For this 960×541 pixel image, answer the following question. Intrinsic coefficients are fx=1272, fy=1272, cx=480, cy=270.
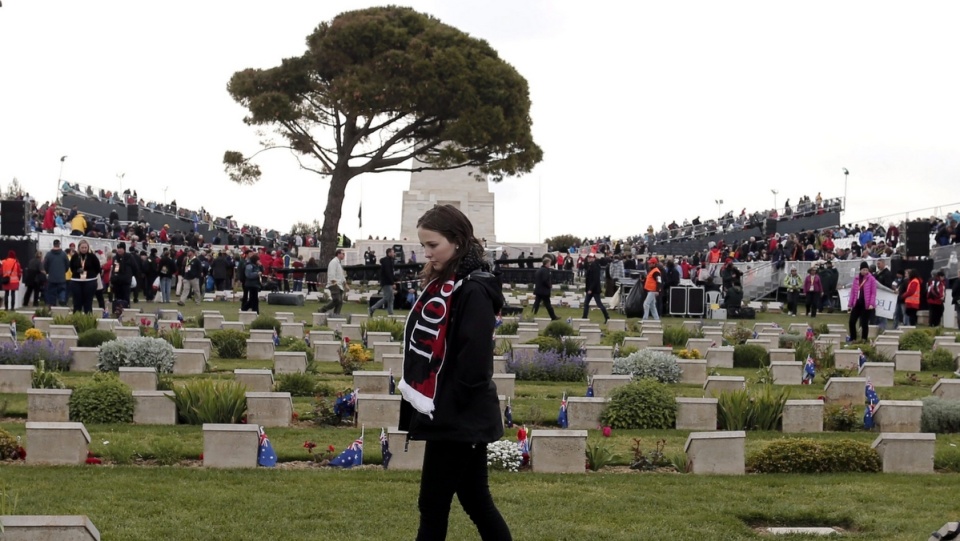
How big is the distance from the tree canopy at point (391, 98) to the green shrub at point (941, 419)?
99.3 ft

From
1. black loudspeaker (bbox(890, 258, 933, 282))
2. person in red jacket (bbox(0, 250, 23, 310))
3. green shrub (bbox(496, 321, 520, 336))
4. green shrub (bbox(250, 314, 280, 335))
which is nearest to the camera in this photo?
green shrub (bbox(250, 314, 280, 335))

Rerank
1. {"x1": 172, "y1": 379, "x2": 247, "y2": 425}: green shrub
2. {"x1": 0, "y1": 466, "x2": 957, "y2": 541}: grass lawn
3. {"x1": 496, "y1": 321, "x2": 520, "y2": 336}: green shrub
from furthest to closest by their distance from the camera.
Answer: {"x1": 496, "y1": 321, "x2": 520, "y2": 336}: green shrub < {"x1": 172, "y1": 379, "x2": 247, "y2": 425}: green shrub < {"x1": 0, "y1": 466, "x2": 957, "y2": 541}: grass lawn

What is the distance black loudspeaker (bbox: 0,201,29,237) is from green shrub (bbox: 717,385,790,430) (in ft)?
74.9

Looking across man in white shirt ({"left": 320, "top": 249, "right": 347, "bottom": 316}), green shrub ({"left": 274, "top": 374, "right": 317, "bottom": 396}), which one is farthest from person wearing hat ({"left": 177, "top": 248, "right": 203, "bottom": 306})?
green shrub ({"left": 274, "top": 374, "right": 317, "bottom": 396})

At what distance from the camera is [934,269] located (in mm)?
32875

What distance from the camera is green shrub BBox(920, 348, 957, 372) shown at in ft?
59.1

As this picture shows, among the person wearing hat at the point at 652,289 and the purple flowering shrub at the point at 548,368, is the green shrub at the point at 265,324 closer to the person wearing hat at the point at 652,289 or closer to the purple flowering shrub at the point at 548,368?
the purple flowering shrub at the point at 548,368

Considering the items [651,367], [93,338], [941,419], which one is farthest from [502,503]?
[93,338]

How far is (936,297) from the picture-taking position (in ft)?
92.1

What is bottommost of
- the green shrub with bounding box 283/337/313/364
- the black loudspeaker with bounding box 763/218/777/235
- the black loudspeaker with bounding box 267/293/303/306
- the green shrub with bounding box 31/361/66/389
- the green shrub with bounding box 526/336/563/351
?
the green shrub with bounding box 31/361/66/389

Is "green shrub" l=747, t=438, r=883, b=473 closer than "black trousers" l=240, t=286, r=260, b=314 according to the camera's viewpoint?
Yes

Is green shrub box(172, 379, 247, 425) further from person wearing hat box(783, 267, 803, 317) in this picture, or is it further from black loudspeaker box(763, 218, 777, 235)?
black loudspeaker box(763, 218, 777, 235)

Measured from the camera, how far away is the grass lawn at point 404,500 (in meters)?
7.37

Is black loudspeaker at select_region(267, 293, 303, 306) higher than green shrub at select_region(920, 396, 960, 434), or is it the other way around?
black loudspeaker at select_region(267, 293, 303, 306)
